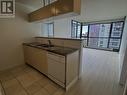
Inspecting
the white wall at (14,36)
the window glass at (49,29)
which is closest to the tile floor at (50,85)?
the white wall at (14,36)

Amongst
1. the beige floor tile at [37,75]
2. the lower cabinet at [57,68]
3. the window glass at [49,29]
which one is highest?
the window glass at [49,29]

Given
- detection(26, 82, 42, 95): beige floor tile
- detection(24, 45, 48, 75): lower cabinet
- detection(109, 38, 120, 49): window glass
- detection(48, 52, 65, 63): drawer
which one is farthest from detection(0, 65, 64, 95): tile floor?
detection(109, 38, 120, 49): window glass

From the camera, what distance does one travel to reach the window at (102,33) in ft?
18.1

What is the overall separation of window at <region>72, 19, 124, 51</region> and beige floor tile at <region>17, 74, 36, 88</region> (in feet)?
14.5

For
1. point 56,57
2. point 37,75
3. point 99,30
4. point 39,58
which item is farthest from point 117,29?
point 37,75

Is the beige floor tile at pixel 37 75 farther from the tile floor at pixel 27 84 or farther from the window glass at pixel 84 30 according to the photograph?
the window glass at pixel 84 30

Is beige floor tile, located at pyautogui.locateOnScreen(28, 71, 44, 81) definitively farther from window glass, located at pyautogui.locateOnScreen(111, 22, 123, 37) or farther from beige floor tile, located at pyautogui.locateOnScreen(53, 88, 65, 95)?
window glass, located at pyautogui.locateOnScreen(111, 22, 123, 37)

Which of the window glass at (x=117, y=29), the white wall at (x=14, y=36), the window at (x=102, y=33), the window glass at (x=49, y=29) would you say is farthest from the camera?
the window at (x=102, y=33)

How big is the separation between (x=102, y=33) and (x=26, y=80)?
6.14m

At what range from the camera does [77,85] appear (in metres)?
1.99

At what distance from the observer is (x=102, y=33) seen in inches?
244

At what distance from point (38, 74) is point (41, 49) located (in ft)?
2.85

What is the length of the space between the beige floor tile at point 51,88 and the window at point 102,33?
14.9 ft

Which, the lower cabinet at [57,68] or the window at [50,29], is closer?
the lower cabinet at [57,68]
